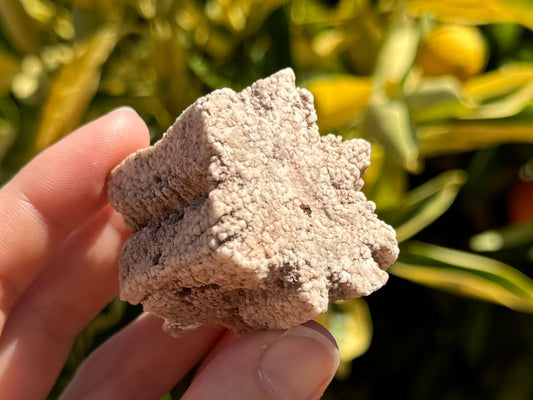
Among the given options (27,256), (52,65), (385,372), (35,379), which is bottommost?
(385,372)

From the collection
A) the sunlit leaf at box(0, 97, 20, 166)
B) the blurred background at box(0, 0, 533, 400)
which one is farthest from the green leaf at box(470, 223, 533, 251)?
the sunlit leaf at box(0, 97, 20, 166)

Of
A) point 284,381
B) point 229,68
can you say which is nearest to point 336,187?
point 284,381

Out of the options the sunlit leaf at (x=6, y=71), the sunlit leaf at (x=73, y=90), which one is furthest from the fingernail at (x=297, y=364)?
the sunlit leaf at (x=6, y=71)

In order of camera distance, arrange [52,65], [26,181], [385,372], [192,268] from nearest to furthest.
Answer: [192,268] → [26,181] → [52,65] → [385,372]

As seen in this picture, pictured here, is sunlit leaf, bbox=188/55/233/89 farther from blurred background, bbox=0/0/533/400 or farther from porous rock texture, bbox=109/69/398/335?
porous rock texture, bbox=109/69/398/335

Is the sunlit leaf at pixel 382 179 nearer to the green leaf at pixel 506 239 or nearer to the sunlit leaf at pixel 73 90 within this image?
the green leaf at pixel 506 239

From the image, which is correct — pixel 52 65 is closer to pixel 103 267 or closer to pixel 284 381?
pixel 103 267

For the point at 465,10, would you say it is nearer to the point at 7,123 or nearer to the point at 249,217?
the point at 249,217
